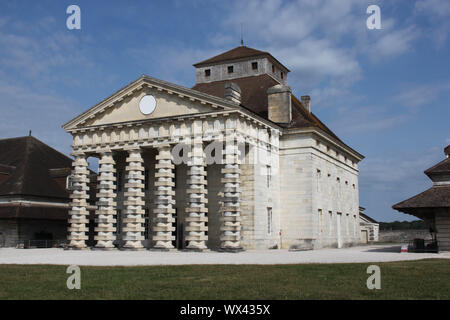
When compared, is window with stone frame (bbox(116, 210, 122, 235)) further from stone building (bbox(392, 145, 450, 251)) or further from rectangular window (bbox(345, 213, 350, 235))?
stone building (bbox(392, 145, 450, 251))

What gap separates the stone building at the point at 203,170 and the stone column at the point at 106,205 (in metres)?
0.07

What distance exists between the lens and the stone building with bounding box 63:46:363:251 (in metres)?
29.9

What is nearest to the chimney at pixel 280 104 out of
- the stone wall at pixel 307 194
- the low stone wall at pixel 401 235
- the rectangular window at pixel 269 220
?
the stone wall at pixel 307 194

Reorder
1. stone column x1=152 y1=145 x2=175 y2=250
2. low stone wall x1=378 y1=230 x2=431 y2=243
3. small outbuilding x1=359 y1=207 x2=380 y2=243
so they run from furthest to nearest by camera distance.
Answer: small outbuilding x1=359 y1=207 x2=380 y2=243, low stone wall x1=378 y1=230 x2=431 y2=243, stone column x1=152 y1=145 x2=175 y2=250

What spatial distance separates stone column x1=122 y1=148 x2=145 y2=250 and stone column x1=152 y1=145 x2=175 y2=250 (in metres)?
1.46

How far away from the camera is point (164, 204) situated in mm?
30781

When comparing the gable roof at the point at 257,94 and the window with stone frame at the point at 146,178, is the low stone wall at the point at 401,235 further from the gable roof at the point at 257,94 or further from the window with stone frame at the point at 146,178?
the window with stone frame at the point at 146,178

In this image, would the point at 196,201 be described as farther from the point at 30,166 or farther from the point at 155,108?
the point at 30,166

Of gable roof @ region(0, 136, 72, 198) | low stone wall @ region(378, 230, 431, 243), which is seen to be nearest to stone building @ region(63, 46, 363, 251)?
gable roof @ region(0, 136, 72, 198)

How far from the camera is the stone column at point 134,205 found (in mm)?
31578

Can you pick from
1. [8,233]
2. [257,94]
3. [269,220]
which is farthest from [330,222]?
[8,233]

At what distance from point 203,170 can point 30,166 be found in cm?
1934

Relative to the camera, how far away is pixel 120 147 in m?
33.2
